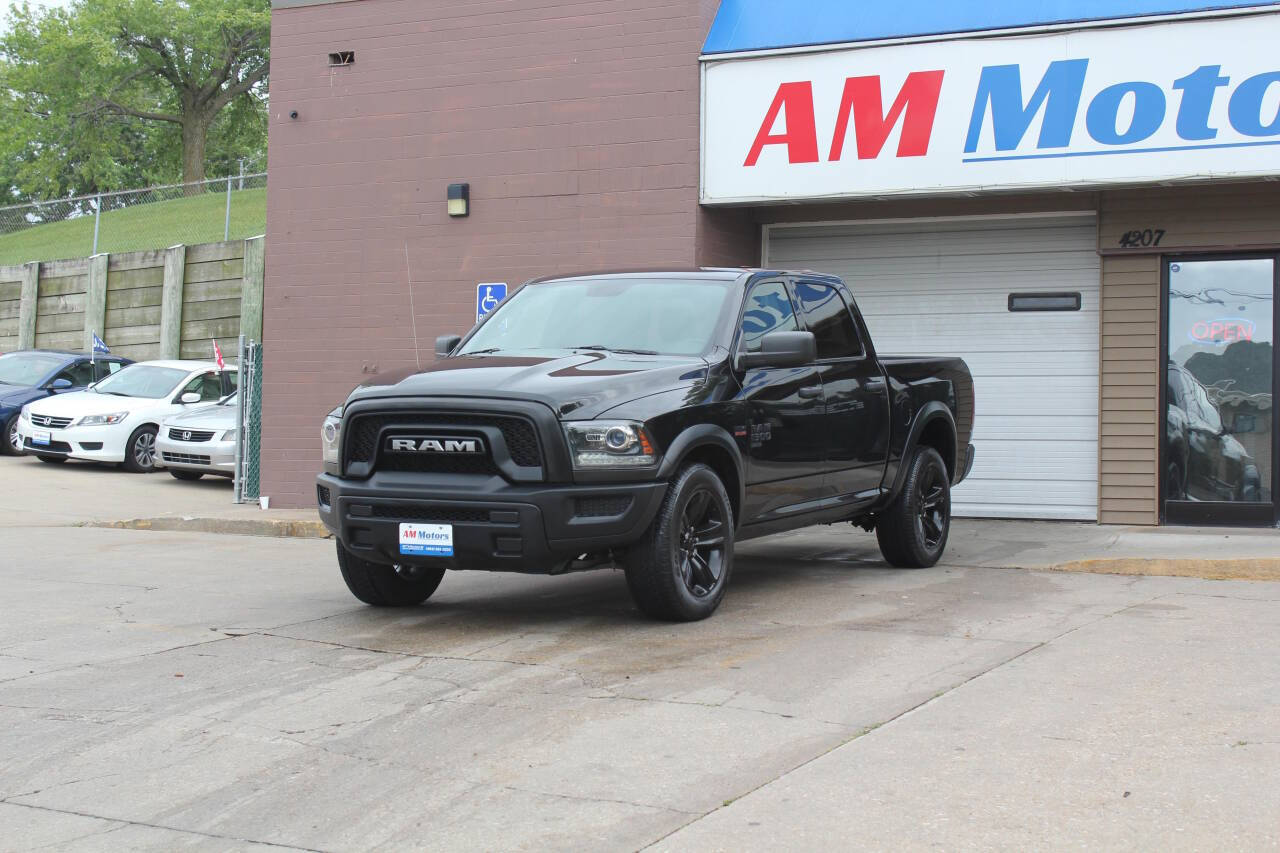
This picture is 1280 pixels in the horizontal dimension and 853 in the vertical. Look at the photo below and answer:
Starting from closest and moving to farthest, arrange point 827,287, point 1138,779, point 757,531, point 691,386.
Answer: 1. point 1138,779
2. point 691,386
3. point 757,531
4. point 827,287

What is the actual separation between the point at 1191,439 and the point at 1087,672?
270 inches

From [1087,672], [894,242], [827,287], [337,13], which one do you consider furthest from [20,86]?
[1087,672]

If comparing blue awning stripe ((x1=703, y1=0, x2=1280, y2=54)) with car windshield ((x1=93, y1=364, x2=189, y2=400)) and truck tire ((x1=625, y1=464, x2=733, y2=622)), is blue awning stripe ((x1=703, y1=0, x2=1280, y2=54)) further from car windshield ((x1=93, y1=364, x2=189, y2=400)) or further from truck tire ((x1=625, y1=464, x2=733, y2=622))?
car windshield ((x1=93, y1=364, x2=189, y2=400))

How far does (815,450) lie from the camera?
8.73 m

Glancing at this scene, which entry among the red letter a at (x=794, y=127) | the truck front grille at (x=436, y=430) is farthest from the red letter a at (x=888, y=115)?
the truck front grille at (x=436, y=430)

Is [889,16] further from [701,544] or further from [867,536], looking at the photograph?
[701,544]

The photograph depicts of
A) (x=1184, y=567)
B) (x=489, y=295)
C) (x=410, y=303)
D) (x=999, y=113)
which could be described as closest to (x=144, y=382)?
(x=410, y=303)

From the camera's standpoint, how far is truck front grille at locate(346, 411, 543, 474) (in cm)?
698

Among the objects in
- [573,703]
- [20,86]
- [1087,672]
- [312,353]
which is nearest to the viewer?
[573,703]

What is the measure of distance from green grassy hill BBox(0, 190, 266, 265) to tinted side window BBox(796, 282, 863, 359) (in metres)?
22.6

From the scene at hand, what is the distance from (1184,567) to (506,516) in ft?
17.5

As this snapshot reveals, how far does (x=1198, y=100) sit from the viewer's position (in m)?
11.7

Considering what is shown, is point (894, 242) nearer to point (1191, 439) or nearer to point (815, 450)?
Result: point (1191, 439)

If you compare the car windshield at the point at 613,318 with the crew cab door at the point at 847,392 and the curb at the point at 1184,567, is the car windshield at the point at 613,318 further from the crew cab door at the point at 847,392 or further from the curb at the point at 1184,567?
the curb at the point at 1184,567
